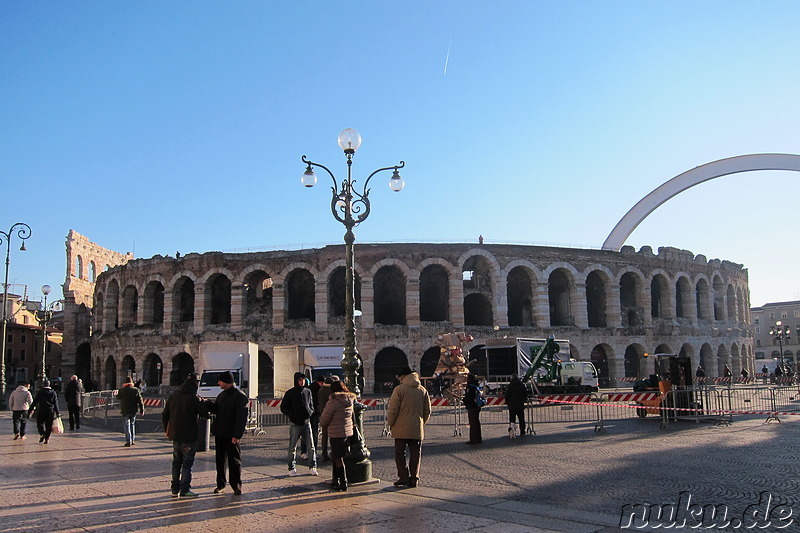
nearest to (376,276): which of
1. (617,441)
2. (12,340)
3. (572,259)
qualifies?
(572,259)

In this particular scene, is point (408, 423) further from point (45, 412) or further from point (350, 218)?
point (45, 412)

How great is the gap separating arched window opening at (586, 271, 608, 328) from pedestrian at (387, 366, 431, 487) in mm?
32363

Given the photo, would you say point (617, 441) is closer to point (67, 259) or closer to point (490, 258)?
point (490, 258)

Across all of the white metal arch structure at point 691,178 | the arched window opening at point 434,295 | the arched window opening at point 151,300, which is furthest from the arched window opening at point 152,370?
the white metal arch structure at point 691,178

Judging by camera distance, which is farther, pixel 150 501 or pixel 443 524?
pixel 150 501

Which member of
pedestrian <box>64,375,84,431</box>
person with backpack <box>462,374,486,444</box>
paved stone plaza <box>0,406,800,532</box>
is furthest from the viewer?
pedestrian <box>64,375,84,431</box>

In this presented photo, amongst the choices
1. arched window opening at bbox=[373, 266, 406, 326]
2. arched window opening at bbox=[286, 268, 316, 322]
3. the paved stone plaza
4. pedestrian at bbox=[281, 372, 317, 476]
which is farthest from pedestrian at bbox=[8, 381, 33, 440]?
arched window opening at bbox=[373, 266, 406, 326]

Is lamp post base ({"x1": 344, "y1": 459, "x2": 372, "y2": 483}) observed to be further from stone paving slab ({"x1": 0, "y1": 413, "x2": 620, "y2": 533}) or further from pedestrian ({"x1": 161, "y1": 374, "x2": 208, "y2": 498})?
pedestrian ({"x1": 161, "y1": 374, "x2": 208, "y2": 498})

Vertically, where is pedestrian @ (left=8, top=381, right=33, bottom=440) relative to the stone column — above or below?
below

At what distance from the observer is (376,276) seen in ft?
127

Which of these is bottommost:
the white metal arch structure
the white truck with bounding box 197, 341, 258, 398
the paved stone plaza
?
the paved stone plaza

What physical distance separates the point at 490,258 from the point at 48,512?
30089 millimetres

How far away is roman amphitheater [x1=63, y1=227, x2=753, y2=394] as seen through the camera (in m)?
34.8

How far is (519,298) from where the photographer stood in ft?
132
